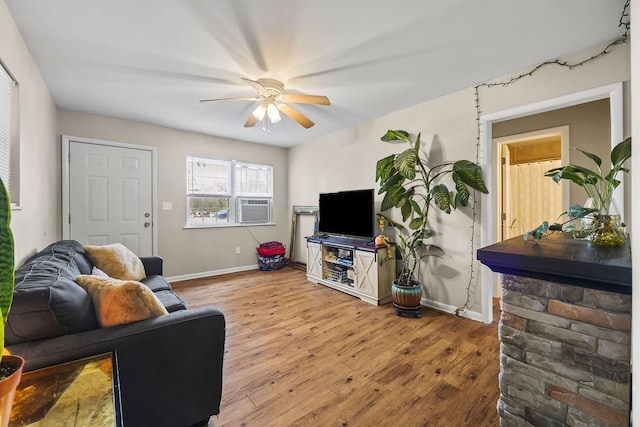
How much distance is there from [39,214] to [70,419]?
2723mm

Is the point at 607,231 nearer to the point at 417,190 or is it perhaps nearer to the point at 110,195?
the point at 417,190

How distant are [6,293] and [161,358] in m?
0.77

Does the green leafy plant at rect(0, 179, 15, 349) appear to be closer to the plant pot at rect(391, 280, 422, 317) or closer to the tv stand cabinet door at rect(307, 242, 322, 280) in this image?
the plant pot at rect(391, 280, 422, 317)

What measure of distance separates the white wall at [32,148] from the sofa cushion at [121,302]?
1.00 meters

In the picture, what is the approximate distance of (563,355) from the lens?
0.92m

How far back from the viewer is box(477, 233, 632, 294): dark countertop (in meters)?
0.80

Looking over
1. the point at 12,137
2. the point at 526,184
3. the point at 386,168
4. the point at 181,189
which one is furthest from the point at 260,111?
the point at 526,184

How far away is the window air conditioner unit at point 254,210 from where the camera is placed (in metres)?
4.90

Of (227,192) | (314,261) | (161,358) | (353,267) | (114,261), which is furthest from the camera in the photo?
(227,192)

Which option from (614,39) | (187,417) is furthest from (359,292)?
(614,39)

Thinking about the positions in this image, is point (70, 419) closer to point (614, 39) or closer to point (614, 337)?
point (614, 337)

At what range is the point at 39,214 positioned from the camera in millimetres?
2447

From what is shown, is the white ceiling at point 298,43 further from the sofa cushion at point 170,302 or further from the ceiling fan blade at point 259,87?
the sofa cushion at point 170,302

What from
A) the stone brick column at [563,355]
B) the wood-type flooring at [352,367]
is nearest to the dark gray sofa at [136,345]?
the wood-type flooring at [352,367]
